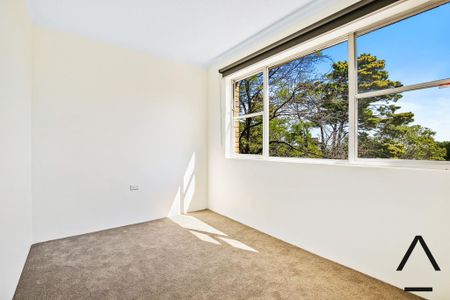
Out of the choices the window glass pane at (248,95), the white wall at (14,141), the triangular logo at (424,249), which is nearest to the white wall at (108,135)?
the white wall at (14,141)

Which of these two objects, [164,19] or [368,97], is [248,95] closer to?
[164,19]

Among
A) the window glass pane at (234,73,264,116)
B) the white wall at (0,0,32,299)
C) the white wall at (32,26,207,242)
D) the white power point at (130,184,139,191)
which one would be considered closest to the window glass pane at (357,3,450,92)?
the window glass pane at (234,73,264,116)

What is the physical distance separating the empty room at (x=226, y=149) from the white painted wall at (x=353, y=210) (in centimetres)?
1

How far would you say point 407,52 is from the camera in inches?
77.7

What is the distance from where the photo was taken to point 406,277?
1.86 metres

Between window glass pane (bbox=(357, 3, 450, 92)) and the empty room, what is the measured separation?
0.04ft

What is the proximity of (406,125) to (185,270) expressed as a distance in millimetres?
2289

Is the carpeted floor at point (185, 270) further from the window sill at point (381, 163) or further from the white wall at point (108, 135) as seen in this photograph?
the window sill at point (381, 163)

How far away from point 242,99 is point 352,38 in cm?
175

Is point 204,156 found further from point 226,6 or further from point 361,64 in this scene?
point 361,64

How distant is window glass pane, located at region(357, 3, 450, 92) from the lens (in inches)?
70.4

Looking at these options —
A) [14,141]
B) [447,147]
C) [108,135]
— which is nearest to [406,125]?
[447,147]

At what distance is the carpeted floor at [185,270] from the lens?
6.04 feet

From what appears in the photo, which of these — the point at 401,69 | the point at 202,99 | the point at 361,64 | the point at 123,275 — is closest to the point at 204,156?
the point at 202,99
